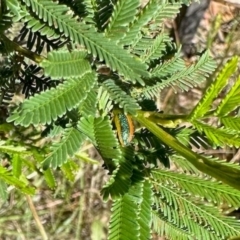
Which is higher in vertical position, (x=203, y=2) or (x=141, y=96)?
(x=203, y=2)

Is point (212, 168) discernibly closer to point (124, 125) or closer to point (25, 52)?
point (124, 125)

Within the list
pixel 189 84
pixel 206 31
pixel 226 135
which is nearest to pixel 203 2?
pixel 206 31

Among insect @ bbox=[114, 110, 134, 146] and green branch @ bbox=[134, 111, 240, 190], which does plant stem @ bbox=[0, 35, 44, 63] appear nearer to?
insect @ bbox=[114, 110, 134, 146]

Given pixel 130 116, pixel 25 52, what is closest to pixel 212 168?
pixel 130 116

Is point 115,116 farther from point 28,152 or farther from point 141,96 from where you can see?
point 28,152

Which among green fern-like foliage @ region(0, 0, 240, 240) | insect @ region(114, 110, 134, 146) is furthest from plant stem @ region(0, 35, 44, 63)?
insect @ region(114, 110, 134, 146)

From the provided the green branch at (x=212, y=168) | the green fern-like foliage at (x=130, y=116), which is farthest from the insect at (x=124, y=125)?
the green branch at (x=212, y=168)

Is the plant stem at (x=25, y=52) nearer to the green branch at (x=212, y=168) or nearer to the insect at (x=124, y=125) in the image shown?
the insect at (x=124, y=125)
